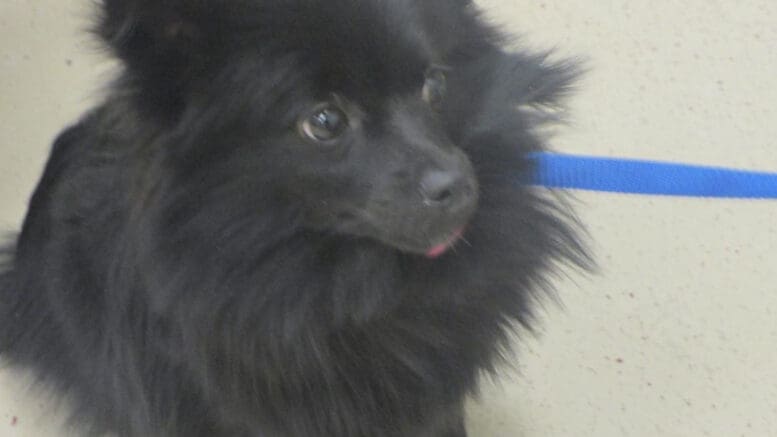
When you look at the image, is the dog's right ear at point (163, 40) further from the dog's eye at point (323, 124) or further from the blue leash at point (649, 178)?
the blue leash at point (649, 178)

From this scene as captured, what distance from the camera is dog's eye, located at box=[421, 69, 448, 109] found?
100cm

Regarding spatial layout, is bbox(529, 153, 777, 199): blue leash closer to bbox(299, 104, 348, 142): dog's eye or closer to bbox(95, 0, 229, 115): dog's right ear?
bbox(299, 104, 348, 142): dog's eye

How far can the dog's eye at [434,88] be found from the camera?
39.3 inches

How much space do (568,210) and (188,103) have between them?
0.53 m

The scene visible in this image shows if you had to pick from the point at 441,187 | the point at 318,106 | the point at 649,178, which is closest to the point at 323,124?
the point at 318,106

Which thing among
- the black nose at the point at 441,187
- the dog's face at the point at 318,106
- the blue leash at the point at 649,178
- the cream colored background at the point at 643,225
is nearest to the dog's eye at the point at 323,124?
the dog's face at the point at 318,106

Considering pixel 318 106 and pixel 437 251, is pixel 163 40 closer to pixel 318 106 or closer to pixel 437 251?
pixel 318 106

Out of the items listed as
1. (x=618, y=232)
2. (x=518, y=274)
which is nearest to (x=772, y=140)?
(x=618, y=232)

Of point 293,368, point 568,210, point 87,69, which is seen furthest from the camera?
point 87,69

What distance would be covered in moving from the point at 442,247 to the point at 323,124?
20 centimetres

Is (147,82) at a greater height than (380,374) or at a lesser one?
greater

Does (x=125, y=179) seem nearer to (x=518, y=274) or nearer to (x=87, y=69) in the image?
(x=518, y=274)

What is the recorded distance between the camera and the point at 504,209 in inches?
42.8

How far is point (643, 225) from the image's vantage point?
1.65 metres
